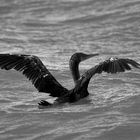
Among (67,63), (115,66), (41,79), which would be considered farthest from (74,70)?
(67,63)

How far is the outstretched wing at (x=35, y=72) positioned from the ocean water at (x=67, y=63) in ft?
1.28

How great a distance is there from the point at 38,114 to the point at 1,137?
1.19 m

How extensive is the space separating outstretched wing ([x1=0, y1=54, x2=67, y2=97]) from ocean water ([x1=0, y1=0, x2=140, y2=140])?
389 mm

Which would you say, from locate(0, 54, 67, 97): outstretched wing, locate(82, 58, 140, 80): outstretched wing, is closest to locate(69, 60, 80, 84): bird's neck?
locate(0, 54, 67, 97): outstretched wing

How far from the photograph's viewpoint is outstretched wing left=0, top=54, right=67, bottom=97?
12.1 m

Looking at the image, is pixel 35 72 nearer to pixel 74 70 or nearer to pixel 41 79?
pixel 41 79

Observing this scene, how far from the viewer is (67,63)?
51.4 feet

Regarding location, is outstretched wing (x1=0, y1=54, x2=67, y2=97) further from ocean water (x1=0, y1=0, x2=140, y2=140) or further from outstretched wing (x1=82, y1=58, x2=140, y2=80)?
outstretched wing (x1=82, y1=58, x2=140, y2=80)

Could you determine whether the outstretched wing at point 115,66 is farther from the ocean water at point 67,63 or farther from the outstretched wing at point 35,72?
the outstretched wing at point 35,72

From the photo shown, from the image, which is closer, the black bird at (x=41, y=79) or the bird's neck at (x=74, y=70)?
the black bird at (x=41, y=79)

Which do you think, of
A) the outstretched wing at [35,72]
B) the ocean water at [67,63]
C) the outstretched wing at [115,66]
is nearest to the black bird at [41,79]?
the outstretched wing at [35,72]

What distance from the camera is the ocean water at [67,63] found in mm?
10469

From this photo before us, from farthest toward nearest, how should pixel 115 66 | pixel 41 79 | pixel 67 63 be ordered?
pixel 67 63, pixel 41 79, pixel 115 66

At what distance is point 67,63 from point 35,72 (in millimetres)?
3635
